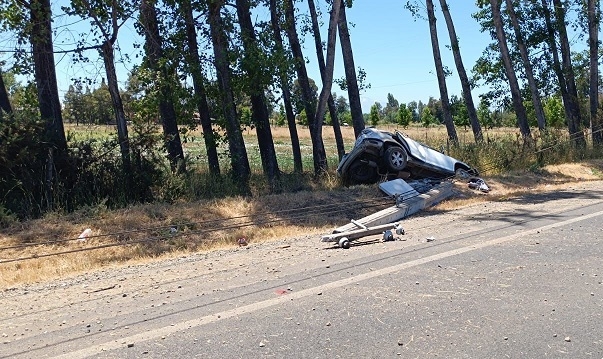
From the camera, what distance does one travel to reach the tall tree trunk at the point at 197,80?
1323 centimetres

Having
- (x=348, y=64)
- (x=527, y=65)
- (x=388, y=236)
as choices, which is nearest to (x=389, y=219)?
(x=388, y=236)

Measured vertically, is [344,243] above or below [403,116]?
below

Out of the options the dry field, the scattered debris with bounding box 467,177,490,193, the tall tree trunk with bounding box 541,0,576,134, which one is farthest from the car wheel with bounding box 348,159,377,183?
the tall tree trunk with bounding box 541,0,576,134

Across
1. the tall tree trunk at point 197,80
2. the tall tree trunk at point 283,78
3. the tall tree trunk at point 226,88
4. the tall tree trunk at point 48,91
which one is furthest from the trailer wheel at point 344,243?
the tall tree trunk at point 283,78

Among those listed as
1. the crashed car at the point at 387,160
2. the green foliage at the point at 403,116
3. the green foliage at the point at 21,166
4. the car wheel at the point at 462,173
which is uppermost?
the green foliage at the point at 403,116

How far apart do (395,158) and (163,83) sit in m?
5.38

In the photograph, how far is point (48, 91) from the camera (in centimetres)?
1187

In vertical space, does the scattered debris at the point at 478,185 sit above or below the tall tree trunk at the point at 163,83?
below

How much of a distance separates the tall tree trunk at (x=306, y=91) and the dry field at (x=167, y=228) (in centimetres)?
278

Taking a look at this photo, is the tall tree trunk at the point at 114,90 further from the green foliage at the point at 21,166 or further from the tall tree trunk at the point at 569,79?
the tall tree trunk at the point at 569,79

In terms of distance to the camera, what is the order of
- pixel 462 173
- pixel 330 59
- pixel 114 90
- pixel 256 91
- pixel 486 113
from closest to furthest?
pixel 114 90 < pixel 256 91 < pixel 462 173 < pixel 330 59 < pixel 486 113

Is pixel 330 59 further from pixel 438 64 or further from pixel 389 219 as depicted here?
pixel 438 64

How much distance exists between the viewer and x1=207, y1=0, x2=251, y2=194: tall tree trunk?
13.1m

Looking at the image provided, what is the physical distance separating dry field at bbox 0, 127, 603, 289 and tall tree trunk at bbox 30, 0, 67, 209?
4.07 ft
